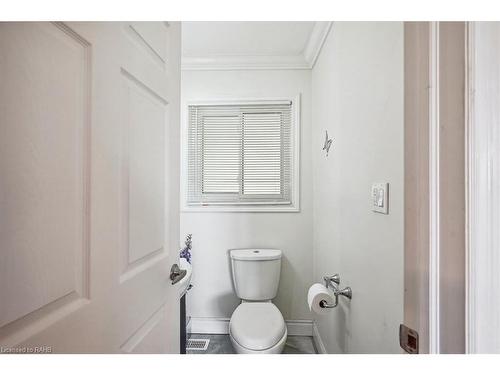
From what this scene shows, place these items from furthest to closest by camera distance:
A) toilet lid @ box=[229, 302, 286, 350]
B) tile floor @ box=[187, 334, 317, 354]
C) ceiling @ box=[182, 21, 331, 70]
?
tile floor @ box=[187, 334, 317, 354] < ceiling @ box=[182, 21, 331, 70] < toilet lid @ box=[229, 302, 286, 350]

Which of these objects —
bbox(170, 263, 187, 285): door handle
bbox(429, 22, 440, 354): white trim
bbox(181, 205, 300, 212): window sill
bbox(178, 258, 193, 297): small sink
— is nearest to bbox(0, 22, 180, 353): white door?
bbox(170, 263, 187, 285): door handle

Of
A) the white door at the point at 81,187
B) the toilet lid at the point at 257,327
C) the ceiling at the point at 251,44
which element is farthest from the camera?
the ceiling at the point at 251,44

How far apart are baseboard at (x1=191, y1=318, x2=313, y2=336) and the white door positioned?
1398 millimetres

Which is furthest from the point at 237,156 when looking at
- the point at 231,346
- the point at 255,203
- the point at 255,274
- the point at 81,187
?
the point at 81,187

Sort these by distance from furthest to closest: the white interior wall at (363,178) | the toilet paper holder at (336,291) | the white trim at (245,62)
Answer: the white trim at (245,62), the toilet paper holder at (336,291), the white interior wall at (363,178)

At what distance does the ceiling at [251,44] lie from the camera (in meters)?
1.76

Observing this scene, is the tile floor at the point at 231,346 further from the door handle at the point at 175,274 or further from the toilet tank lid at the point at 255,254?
the door handle at the point at 175,274

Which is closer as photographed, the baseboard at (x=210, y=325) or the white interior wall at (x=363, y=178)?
the white interior wall at (x=363, y=178)

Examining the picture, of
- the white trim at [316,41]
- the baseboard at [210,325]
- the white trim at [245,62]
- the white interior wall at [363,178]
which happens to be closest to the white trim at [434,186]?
the white interior wall at [363,178]

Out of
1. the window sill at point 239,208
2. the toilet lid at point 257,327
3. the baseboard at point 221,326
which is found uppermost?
the window sill at point 239,208

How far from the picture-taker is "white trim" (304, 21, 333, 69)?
1650 millimetres

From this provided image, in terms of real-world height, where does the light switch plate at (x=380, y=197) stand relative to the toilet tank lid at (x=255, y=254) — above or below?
above

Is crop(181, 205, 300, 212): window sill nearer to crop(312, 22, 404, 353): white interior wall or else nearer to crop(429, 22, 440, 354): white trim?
crop(312, 22, 404, 353): white interior wall
